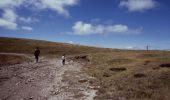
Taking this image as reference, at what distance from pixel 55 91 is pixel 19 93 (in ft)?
12.0

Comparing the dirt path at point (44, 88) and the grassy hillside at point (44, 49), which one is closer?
the dirt path at point (44, 88)

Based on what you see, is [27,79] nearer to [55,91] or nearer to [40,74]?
[40,74]

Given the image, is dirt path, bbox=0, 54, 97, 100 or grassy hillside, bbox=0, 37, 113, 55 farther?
grassy hillside, bbox=0, 37, 113, 55

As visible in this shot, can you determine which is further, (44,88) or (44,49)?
(44,49)

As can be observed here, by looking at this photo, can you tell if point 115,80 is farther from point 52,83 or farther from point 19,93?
point 19,93

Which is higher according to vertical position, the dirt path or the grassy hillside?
the grassy hillside

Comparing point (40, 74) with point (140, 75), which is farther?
point (40, 74)

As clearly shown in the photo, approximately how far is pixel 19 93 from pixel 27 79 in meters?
8.00

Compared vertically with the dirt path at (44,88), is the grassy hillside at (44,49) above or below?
above

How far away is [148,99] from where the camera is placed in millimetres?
22844

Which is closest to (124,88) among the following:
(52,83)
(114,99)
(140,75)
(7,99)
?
(114,99)

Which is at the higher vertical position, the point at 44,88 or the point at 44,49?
the point at 44,49

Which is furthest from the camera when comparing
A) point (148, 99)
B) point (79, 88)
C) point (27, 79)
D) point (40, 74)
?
point (40, 74)

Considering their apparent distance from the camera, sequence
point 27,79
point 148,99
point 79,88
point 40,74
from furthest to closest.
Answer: point 40,74 → point 27,79 → point 79,88 → point 148,99
